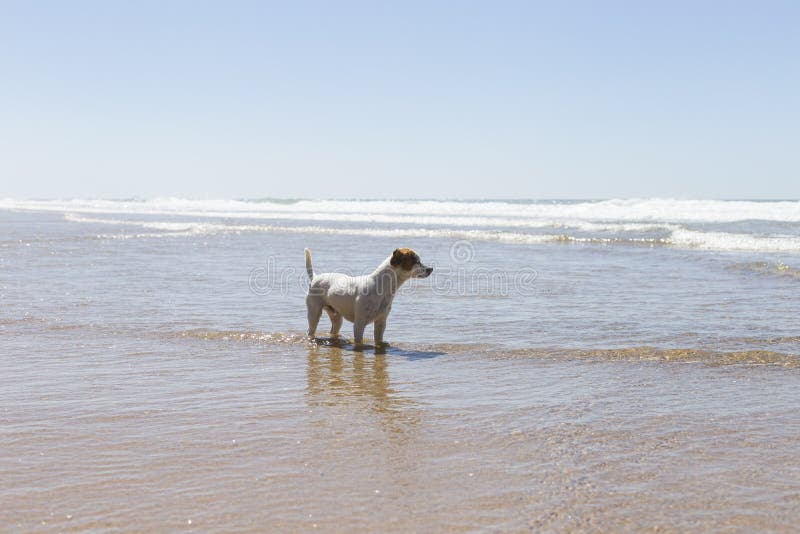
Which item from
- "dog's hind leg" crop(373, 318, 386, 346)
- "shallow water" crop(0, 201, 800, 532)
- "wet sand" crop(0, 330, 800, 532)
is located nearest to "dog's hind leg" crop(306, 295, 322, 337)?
"shallow water" crop(0, 201, 800, 532)

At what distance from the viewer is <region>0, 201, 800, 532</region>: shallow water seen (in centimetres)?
399

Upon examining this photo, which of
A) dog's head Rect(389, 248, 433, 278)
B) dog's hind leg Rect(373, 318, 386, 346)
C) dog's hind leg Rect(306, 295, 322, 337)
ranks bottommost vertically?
dog's hind leg Rect(373, 318, 386, 346)

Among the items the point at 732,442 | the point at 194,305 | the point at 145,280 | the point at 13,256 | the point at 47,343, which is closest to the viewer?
the point at 732,442

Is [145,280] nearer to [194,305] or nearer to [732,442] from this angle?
[194,305]

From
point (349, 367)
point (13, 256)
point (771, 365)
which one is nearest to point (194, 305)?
point (349, 367)

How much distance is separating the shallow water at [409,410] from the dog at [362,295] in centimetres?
34

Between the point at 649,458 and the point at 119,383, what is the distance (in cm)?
422

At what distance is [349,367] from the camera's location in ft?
24.8

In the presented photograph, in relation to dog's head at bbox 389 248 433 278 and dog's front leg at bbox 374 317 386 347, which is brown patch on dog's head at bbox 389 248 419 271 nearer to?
dog's head at bbox 389 248 433 278

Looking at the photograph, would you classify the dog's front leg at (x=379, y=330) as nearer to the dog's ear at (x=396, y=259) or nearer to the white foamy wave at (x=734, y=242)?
the dog's ear at (x=396, y=259)

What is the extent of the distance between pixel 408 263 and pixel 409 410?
331cm

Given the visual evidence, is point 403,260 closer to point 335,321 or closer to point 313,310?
point 335,321

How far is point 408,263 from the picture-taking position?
29.5ft

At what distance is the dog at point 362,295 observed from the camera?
8.70 meters
